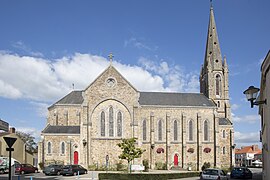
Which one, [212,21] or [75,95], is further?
[212,21]

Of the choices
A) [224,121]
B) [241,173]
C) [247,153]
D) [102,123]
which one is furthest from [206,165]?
[247,153]

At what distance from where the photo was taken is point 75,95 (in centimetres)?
6272

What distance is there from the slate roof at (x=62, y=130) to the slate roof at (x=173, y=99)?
11462 millimetres

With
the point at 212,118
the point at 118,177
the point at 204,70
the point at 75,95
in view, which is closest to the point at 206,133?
the point at 212,118

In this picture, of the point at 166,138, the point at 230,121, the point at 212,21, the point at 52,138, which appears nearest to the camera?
the point at 52,138

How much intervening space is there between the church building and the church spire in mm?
175

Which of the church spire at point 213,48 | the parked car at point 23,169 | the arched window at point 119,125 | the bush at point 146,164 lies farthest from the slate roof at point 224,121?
the parked car at point 23,169

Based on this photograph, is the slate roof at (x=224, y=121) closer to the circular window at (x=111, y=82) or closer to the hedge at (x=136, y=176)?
the circular window at (x=111, y=82)

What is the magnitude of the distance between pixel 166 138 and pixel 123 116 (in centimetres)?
810

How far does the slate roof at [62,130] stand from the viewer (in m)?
55.4

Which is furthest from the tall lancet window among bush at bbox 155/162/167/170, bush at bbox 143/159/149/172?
bush at bbox 143/159/149/172

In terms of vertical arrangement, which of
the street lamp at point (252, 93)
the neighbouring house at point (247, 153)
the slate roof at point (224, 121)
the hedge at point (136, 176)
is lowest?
the neighbouring house at point (247, 153)

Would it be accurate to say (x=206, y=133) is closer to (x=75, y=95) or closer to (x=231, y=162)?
(x=231, y=162)

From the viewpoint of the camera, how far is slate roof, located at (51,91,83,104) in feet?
199
